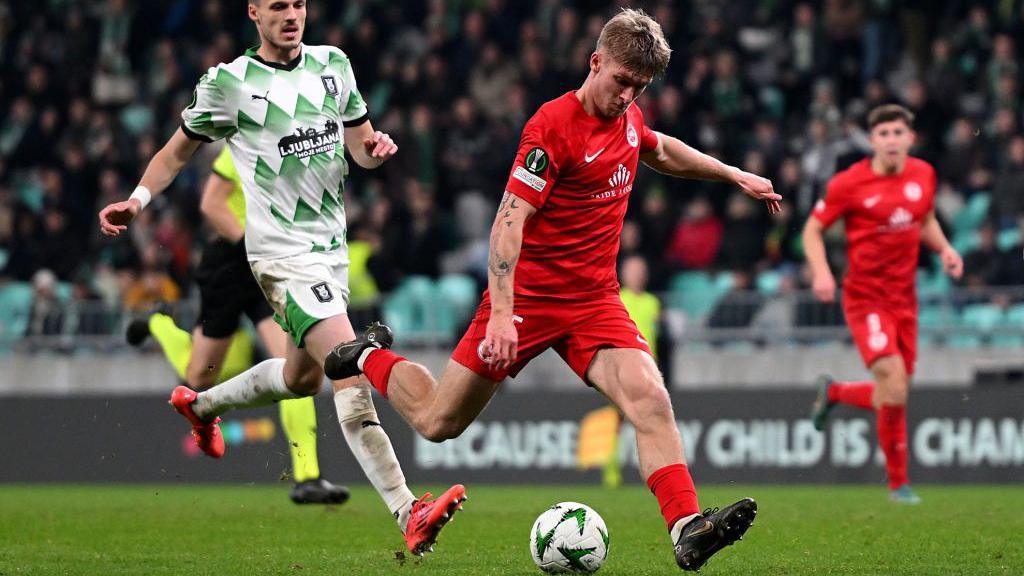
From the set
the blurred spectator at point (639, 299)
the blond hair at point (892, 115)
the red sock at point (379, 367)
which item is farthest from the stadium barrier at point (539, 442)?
the red sock at point (379, 367)

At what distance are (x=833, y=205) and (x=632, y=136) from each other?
4.84m

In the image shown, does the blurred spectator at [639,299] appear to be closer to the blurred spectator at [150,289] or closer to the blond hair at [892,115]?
the blond hair at [892,115]

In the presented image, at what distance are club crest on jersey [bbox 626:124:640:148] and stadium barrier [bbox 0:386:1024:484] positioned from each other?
7.35 metres

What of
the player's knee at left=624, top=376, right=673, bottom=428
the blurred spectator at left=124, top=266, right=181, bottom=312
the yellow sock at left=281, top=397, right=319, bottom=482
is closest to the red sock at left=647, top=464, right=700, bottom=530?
the player's knee at left=624, top=376, right=673, bottom=428

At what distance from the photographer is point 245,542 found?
807 centimetres

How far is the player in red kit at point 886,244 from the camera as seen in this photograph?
1102cm

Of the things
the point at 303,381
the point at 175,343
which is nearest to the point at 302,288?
the point at 303,381

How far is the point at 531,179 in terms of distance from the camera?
638 centimetres

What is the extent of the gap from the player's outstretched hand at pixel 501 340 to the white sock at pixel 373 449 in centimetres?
109

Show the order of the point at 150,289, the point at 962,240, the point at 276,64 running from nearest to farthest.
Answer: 1. the point at 276,64
2. the point at 962,240
3. the point at 150,289

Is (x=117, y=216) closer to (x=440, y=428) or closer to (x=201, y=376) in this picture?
(x=440, y=428)

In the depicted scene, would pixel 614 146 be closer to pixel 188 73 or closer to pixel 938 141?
pixel 938 141

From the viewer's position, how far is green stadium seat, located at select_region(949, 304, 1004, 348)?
1432 centimetres

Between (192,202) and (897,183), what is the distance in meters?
9.40
